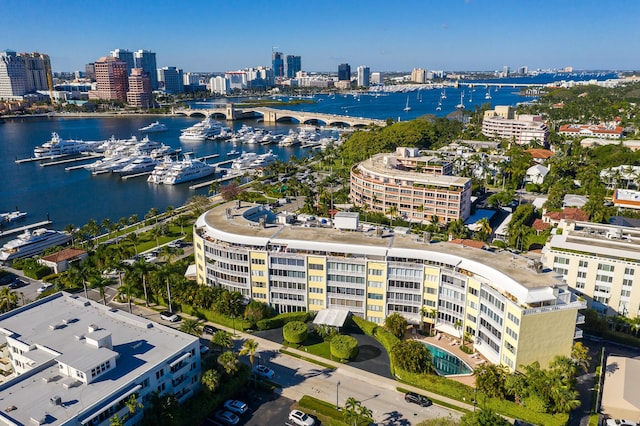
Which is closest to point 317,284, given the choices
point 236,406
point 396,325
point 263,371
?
point 396,325

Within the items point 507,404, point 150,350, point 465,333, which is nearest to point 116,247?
point 150,350

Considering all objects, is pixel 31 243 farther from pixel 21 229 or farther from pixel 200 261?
pixel 200 261

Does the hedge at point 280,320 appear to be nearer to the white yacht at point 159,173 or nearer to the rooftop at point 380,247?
the rooftop at point 380,247

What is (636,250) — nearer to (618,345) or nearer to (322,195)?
(618,345)

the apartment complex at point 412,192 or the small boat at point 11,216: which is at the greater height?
the apartment complex at point 412,192

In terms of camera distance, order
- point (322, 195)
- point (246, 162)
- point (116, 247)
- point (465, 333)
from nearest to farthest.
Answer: point (465, 333)
point (116, 247)
point (322, 195)
point (246, 162)

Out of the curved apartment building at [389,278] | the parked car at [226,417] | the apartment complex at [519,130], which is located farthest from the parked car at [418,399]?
the apartment complex at [519,130]

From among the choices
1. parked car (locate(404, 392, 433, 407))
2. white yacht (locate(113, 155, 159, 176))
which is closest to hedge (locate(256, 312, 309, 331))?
parked car (locate(404, 392, 433, 407))

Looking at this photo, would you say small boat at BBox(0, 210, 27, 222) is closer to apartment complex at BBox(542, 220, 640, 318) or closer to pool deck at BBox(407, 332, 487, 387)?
pool deck at BBox(407, 332, 487, 387)
